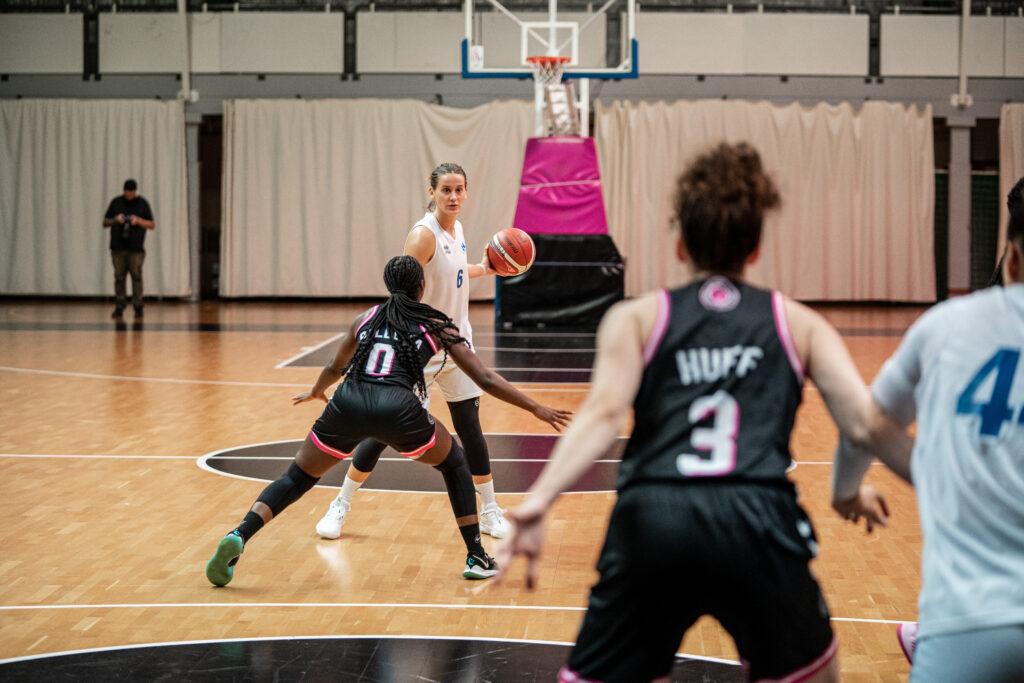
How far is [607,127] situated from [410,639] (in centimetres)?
1830

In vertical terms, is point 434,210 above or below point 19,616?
above

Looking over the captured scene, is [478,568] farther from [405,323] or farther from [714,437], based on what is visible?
[714,437]

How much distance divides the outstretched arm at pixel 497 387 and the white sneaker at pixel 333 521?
1.46 m

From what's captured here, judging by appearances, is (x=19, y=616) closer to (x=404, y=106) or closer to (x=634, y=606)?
(x=634, y=606)

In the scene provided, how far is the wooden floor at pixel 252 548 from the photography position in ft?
14.4

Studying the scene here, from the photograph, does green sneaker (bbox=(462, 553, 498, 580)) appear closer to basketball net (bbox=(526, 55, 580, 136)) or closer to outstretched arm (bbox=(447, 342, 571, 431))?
outstretched arm (bbox=(447, 342, 571, 431))

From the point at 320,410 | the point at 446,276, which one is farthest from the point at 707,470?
the point at 320,410

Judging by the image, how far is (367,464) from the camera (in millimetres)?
5840

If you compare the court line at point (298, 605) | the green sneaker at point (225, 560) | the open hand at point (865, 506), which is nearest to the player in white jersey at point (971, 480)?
the open hand at point (865, 506)

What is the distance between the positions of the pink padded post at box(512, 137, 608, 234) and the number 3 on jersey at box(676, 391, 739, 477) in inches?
546

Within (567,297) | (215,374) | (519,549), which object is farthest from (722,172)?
(567,297)

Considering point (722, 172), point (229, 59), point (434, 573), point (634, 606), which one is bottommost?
point (434, 573)

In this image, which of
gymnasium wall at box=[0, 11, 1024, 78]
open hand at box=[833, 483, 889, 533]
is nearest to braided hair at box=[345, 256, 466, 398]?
open hand at box=[833, 483, 889, 533]

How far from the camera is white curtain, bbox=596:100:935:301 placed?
21.8m
